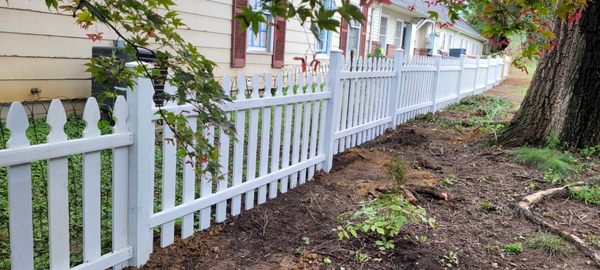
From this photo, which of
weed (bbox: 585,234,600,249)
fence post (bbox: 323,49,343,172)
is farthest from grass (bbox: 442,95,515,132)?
weed (bbox: 585,234,600,249)

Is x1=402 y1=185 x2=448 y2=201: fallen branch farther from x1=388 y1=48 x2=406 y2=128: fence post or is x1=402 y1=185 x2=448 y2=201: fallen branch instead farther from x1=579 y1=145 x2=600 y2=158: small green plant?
x1=388 y1=48 x2=406 y2=128: fence post

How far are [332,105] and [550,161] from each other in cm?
261

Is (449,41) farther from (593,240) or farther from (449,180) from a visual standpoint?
(593,240)

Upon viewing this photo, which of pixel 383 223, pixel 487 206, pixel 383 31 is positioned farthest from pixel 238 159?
pixel 383 31

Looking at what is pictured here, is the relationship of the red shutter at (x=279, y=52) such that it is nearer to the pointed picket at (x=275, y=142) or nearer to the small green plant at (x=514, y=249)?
the pointed picket at (x=275, y=142)

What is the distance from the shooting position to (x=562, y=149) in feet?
19.0

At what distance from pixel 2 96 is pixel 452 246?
431cm

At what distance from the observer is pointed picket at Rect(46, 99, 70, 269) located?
205cm

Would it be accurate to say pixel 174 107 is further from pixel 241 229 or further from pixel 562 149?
pixel 562 149

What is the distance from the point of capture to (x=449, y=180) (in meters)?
4.67

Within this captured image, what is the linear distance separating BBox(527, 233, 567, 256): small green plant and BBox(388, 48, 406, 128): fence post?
3864 mm

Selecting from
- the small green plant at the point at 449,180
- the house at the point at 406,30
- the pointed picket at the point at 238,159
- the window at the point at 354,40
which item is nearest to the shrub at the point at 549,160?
the small green plant at the point at 449,180

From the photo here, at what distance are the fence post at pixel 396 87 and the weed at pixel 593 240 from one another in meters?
3.79

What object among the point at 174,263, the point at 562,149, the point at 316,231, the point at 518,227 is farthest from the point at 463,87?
the point at 174,263
